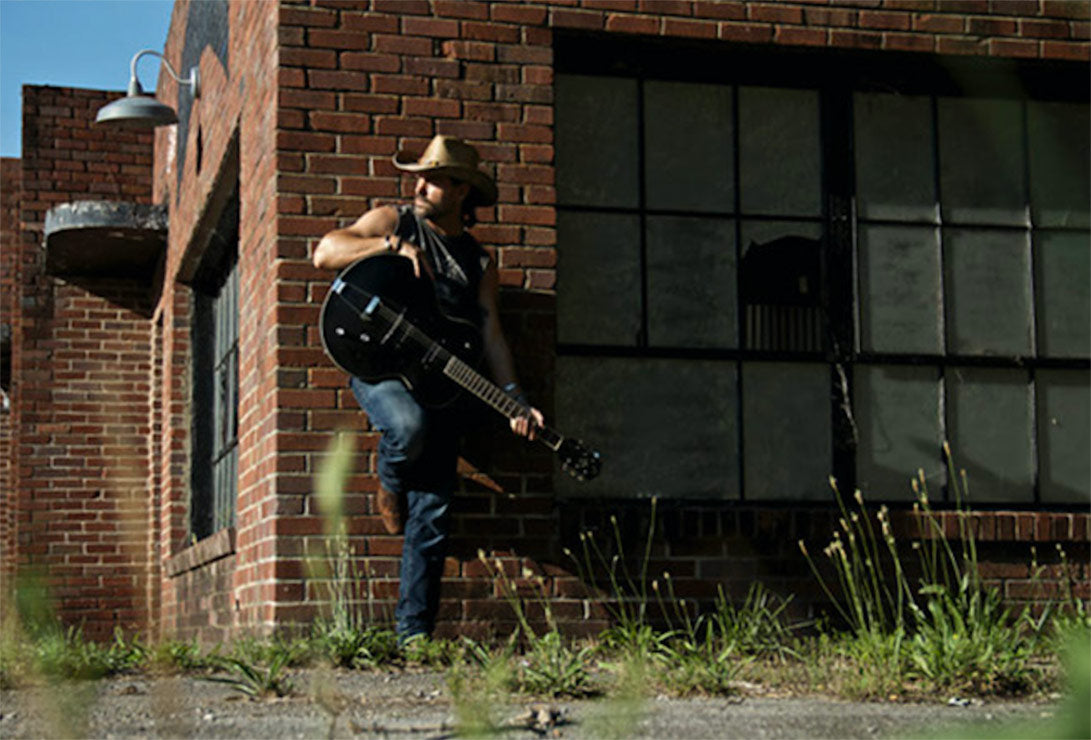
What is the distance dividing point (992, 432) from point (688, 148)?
1.93 m

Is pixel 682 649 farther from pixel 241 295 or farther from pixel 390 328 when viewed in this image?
pixel 241 295

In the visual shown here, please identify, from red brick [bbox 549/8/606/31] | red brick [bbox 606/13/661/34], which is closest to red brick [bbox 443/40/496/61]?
red brick [bbox 549/8/606/31]

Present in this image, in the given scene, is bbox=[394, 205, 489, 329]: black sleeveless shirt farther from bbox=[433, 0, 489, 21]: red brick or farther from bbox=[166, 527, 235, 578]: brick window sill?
bbox=[166, 527, 235, 578]: brick window sill

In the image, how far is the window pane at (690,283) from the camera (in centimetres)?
700

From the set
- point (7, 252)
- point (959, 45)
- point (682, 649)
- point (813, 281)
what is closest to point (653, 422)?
point (813, 281)

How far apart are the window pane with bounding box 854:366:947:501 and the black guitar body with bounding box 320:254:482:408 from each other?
2.12 m

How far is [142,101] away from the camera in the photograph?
10.0 m

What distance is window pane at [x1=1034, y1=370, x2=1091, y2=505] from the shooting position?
727 centimetres

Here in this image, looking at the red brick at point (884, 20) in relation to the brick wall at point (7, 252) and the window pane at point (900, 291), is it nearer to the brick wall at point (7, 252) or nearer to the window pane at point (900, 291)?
the window pane at point (900, 291)

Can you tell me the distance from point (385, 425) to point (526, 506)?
2.75 ft

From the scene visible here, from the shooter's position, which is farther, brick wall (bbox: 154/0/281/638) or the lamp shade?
the lamp shade

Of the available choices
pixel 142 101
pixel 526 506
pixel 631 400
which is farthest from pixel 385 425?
pixel 142 101

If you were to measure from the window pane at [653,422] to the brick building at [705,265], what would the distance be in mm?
13

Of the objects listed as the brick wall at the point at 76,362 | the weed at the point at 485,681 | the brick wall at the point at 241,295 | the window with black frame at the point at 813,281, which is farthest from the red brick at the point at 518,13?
the brick wall at the point at 76,362
